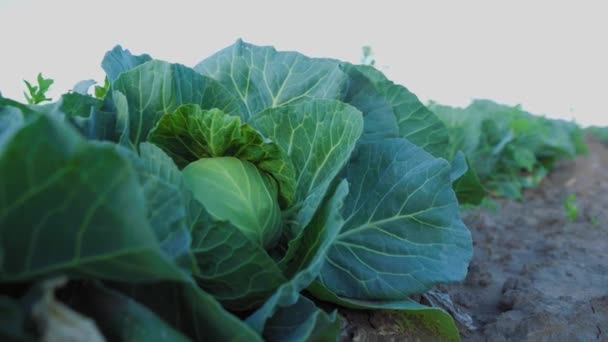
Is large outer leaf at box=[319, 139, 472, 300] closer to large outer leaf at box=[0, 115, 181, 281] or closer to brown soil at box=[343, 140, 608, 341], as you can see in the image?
brown soil at box=[343, 140, 608, 341]

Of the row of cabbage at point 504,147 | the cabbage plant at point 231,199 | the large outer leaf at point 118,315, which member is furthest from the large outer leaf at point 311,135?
the row of cabbage at point 504,147

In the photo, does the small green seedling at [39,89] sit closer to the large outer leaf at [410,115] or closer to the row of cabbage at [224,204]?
the row of cabbage at [224,204]

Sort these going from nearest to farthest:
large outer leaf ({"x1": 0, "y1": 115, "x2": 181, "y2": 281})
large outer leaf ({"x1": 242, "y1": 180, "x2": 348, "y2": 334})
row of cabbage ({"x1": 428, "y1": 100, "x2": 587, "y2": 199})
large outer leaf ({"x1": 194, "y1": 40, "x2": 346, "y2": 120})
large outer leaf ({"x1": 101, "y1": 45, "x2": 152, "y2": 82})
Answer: large outer leaf ({"x1": 0, "y1": 115, "x2": 181, "y2": 281})
large outer leaf ({"x1": 242, "y1": 180, "x2": 348, "y2": 334})
large outer leaf ({"x1": 101, "y1": 45, "x2": 152, "y2": 82})
large outer leaf ({"x1": 194, "y1": 40, "x2": 346, "y2": 120})
row of cabbage ({"x1": 428, "y1": 100, "x2": 587, "y2": 199})

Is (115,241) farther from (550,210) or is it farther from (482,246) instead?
(550,210)

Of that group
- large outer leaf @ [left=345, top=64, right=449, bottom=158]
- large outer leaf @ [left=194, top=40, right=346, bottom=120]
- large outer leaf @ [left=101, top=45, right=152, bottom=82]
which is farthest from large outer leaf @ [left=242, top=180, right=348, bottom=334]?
large outer leaf @ [left=101, top=45, right=152, bottom=82]

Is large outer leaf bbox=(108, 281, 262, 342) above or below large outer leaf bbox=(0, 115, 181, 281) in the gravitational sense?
below

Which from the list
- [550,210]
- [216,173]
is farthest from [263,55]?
[550,210]

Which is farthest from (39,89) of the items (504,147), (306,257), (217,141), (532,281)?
(504,147)
